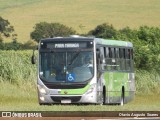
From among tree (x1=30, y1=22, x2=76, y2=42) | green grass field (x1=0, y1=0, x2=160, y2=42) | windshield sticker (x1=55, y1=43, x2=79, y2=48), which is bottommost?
windshield sticker (x1=55, y1=43, x2=79, y2=48)

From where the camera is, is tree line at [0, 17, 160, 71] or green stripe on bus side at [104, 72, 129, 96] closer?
green stripe on bus side at [104, 72, 129, 96]

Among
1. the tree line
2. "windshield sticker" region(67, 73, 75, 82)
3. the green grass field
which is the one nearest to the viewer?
"windshield sticker" region(67, 73, 75, 82)

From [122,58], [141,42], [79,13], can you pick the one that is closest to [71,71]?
[122,58]

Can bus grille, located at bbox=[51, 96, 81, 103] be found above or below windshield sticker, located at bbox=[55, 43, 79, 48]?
below

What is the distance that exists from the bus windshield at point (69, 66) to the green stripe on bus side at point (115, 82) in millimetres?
1684

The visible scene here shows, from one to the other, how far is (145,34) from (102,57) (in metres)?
27.7

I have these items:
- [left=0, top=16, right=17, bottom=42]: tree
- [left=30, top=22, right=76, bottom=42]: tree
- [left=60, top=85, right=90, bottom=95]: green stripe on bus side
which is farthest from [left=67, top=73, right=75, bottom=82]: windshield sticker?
[left=30, top=22, right=76, bottom=42]: tree

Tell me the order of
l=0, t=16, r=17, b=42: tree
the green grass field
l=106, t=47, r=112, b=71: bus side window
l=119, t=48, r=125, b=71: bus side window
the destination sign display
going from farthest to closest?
the green grass field, l=0, t=16, r=17, b=42: tree, l=119, t=48, r=125, b=71: bus side window, l=106, t=47, r=112, b=71: bus side window, the destination sign display

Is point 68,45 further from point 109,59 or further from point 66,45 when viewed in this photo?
point 109,59

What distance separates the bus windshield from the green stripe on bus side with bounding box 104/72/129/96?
5.52 ft

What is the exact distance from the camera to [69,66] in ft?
108

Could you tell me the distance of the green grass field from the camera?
9262 cm

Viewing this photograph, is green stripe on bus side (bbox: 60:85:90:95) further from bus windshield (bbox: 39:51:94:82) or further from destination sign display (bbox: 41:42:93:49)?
destination sign display (bbox: 41:42:93:49)

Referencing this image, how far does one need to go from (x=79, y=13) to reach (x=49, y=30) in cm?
514
